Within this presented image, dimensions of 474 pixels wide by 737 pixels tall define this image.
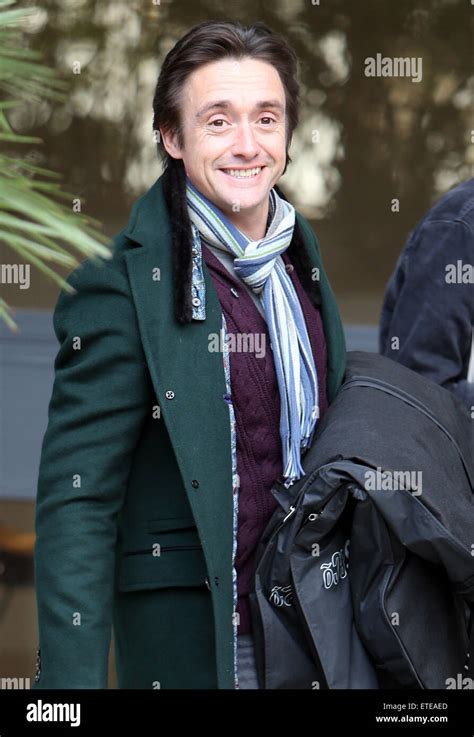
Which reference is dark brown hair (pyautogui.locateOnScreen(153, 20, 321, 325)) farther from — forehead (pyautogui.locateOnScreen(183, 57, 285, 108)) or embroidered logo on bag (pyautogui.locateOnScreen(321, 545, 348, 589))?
embroidered logo on bag (pyautogui.locateOnScreen(321, 545, 348, 589))

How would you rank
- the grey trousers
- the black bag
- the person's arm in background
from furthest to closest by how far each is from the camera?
the person's arm in background
the grey trousers
the black bag

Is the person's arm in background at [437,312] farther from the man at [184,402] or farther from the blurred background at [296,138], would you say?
the blurred background at [296,138]

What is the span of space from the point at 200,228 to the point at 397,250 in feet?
9.21

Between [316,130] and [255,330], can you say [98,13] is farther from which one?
[255,330]

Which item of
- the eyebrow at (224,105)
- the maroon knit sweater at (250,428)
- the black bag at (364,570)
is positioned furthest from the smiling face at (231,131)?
the black bag at (364,570)

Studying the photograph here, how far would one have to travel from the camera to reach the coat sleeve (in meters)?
2.04

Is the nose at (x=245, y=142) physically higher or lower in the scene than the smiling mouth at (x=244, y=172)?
higher

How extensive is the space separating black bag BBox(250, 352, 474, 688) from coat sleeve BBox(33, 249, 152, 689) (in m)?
0.25

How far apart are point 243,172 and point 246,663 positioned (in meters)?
0.80

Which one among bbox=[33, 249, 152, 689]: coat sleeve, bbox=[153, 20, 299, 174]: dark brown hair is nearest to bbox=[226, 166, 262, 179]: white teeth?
bbox=[153, 20, 299, 174]: dark brown hair

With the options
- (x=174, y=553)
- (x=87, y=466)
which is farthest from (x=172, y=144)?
(x=174, y=553)

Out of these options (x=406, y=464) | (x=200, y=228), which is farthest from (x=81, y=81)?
(x=406, y=464)

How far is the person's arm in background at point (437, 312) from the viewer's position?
2576mm

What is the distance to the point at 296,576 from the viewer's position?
201 cm
